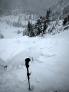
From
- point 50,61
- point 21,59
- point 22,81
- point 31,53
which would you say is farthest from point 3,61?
point 50,61

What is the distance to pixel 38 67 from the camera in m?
12.7

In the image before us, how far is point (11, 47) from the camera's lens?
1747cm

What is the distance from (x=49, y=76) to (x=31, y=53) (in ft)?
16.7

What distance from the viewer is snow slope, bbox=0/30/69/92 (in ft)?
33.4

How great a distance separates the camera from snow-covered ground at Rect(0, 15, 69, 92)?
10.2 metres

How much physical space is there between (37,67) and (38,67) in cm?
12

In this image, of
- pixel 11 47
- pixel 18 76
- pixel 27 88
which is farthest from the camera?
pixel 11 47

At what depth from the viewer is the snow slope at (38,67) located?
401 inches

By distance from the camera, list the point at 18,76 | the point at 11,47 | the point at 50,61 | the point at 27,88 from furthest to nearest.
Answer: the point at 11,47 < the point at 50,61 < the point at 18,76 < the point at 27,88

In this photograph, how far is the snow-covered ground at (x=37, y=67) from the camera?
10.2 m

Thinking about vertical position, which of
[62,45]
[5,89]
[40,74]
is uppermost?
[62,45]

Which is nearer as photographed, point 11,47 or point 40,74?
point 40,74

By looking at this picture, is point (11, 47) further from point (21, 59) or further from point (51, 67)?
point (51, 67)

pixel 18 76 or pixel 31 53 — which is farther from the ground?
pixel 31 53
